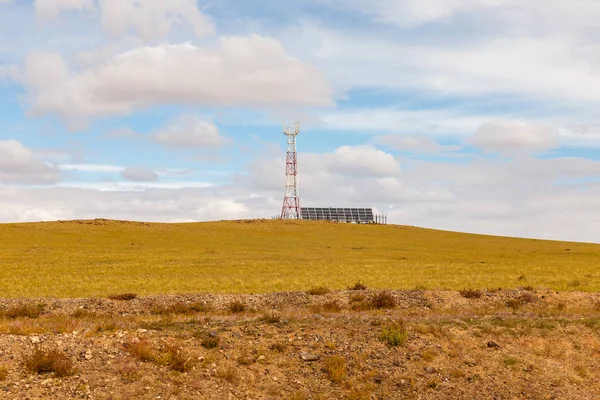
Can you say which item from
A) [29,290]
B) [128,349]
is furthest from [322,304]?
[29,290]

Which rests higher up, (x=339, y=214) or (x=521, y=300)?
(x=339, y=214)

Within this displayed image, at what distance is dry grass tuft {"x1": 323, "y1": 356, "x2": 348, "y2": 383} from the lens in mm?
16094

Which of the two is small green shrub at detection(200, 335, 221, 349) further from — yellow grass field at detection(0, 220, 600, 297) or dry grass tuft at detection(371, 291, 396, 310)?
yellow grass field at detection(0, 220, 600, 297)

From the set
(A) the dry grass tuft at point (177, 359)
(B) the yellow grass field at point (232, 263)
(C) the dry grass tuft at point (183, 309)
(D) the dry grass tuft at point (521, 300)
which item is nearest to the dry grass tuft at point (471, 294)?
(D) the dry grass tuft at point (521, 300)

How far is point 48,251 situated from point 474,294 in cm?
5016

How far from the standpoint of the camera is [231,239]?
86.6 meters

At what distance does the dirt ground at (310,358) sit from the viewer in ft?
48.6

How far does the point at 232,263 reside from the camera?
5331 cm

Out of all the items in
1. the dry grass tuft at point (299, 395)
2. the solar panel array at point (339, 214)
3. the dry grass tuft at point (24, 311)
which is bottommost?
the dry grass tuft at point (299, 395)

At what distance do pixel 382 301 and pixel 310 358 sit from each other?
36.6ft

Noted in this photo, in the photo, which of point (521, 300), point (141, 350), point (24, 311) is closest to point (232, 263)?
point (24, 311)

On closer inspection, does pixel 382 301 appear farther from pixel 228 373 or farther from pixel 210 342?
pixel 228 373

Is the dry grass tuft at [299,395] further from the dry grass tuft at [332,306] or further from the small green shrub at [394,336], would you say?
the dry grass tuft at [332,306]

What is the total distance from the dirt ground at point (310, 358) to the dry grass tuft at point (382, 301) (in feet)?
18.1
